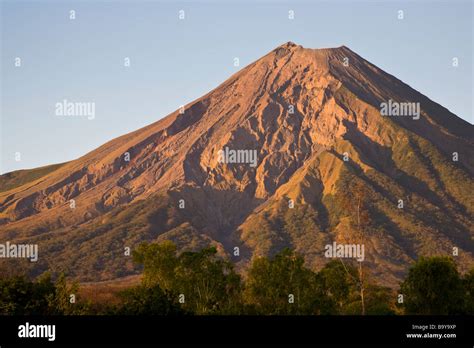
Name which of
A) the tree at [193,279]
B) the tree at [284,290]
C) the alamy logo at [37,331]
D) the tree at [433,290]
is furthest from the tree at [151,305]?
the alamy logo at [37,331]

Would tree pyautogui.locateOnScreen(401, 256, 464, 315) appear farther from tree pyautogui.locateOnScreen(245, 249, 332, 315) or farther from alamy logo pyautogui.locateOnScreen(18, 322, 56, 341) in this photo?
alamy logo pyautogui.locateOnScreen(18, 322, 56, 341)

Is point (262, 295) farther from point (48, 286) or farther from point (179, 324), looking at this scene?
point (179, 324)

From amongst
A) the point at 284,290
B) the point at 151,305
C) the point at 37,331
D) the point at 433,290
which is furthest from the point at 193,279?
the point at 37,331

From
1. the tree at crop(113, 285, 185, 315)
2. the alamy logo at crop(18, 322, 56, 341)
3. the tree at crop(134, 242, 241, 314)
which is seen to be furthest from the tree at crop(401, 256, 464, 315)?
the alamy logo at crop(18, 322, 56, 341)

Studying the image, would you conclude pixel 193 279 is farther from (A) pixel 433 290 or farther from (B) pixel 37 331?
(B) pixel 37 331

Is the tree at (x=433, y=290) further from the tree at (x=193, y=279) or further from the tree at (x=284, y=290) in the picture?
the tree at (x=193, y=279)

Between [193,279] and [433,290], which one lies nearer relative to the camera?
[193,279]
